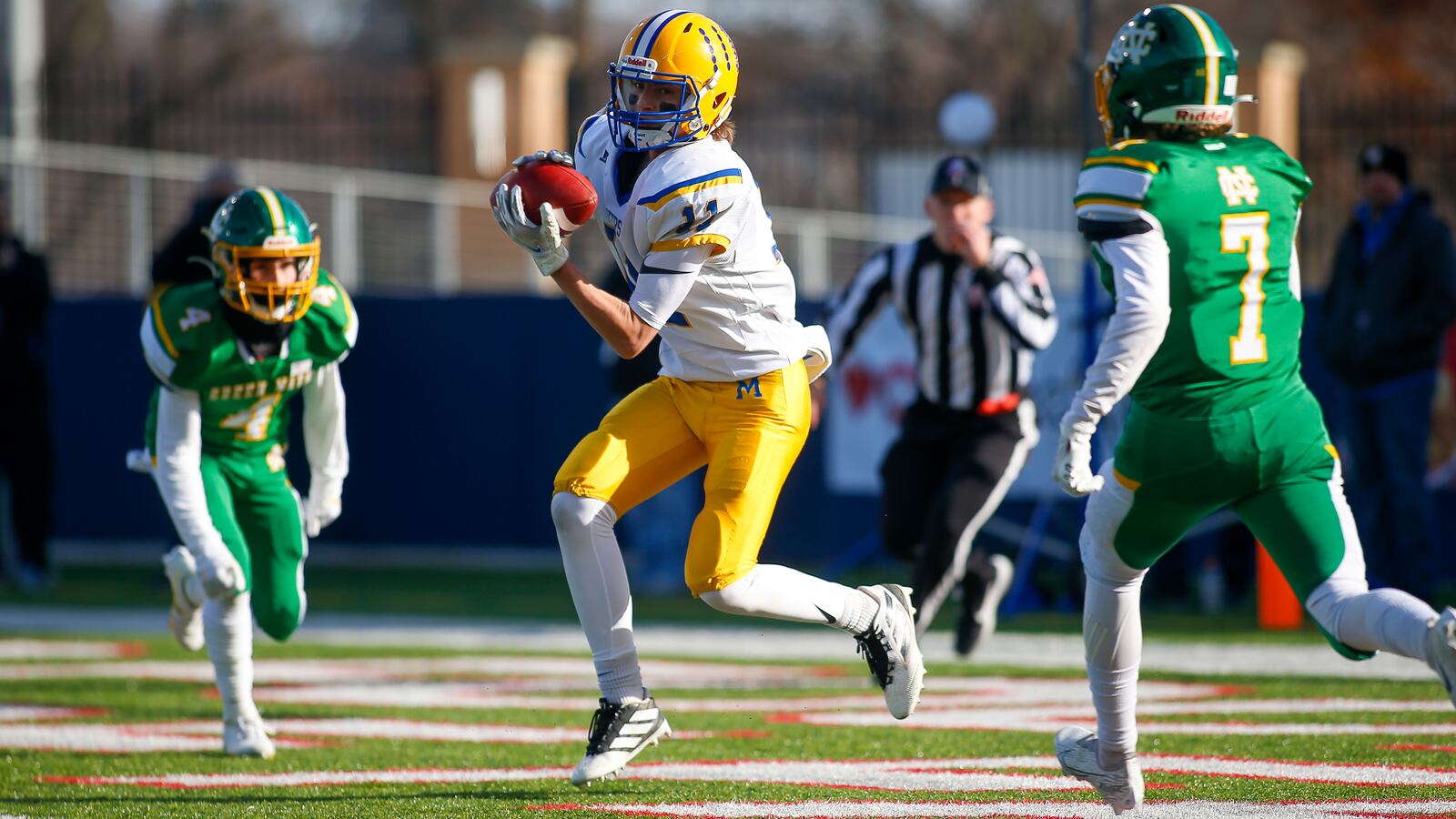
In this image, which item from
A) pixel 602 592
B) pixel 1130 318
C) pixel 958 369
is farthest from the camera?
pixel 958 369

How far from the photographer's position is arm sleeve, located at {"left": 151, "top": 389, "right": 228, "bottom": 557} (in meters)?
5.58

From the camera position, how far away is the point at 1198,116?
440cm

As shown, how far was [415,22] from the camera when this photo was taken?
3131 cm

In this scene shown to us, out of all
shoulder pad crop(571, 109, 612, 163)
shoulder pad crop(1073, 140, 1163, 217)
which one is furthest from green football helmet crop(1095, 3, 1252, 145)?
shoulder pad crop(571, 109, 612, 163)

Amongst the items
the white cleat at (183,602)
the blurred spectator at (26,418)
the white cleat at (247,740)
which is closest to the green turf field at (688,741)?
the white cleat at (247,740)

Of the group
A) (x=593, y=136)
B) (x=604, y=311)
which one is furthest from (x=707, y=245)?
(x=593, y=136)

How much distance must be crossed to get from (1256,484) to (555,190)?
166 centimetres

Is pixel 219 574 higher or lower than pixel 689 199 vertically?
lower

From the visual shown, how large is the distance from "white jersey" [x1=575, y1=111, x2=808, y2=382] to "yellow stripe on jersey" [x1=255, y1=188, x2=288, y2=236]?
987 millimetres

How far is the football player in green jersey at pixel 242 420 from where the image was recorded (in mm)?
5629

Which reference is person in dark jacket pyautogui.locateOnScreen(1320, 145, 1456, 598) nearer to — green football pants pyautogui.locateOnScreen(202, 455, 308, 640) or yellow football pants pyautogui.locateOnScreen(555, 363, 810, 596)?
yellow football pants pyautogui.locateOnScreen(555, 363, 810, 596)

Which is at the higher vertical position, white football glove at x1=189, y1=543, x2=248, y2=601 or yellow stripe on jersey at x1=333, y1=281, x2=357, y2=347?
yellow stripe on jersey at x1=333, y1=281, x2=357, y2=347

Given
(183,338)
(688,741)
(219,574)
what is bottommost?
(688,741)

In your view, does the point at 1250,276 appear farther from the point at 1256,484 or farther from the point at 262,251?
the point at 262,251
